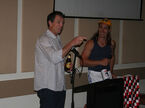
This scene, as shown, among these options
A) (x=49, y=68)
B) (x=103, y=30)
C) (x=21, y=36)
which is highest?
(x=103, y=30)

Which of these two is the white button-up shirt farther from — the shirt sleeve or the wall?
the wall

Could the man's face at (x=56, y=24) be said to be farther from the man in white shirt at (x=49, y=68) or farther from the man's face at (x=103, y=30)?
the man's face at (x=103, y=30)

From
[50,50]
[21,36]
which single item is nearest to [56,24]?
[50,50]

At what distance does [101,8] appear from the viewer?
14.5 ft

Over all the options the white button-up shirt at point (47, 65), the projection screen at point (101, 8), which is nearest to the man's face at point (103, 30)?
the projection screen at point (101, 8)

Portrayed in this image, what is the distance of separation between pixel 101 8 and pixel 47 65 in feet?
5.87

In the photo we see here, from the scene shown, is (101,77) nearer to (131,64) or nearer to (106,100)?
(106,100)

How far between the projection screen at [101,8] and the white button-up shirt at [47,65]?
922mm

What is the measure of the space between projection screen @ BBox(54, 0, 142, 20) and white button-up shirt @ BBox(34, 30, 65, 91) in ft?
3.03

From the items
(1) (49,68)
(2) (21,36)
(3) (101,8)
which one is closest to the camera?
(1) (49,68)

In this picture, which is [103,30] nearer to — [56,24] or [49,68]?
[56,24]

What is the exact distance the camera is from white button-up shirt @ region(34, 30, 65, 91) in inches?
117

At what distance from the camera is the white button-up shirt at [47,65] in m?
2.98

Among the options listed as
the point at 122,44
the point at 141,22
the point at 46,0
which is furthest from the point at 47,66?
the point at 141,22
